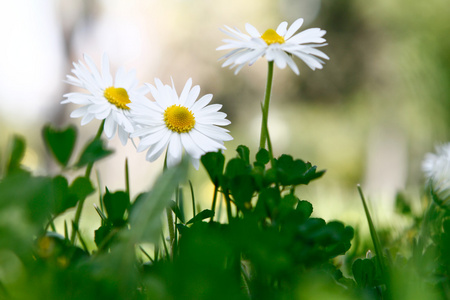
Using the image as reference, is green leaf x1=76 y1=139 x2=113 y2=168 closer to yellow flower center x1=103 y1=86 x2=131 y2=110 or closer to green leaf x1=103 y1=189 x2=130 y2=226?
green leaf x1=103 y1=189 x2=130 y2=226

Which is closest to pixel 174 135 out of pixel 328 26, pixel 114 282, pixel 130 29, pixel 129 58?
pixel 114 282

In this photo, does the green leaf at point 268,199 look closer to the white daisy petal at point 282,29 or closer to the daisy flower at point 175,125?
the daisy flower at point 175,125

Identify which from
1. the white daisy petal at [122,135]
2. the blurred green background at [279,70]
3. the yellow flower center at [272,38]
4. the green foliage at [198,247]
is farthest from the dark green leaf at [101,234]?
the blurred green background at [279,70]

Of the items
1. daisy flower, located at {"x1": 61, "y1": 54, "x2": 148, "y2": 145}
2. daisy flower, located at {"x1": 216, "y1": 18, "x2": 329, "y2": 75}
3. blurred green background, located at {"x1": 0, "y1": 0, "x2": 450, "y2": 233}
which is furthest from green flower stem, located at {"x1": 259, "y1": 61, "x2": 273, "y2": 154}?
blurred green background, located at {"x1": 0, "y1": 0, "x2": 450, "y2": 233}

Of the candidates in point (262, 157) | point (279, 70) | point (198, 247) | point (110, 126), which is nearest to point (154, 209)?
point (198, 247)

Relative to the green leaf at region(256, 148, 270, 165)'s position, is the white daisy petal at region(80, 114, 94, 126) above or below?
above

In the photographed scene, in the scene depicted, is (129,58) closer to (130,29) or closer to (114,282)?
(130,29)

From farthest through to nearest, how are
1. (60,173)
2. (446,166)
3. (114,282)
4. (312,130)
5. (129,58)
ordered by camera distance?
(312,130)
(129,58)
(446,166)
(60,173)
(114,282)
